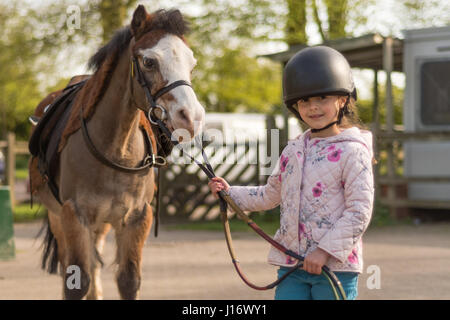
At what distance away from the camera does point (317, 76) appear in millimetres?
2922

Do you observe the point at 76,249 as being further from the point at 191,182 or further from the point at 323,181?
the point at 191,182

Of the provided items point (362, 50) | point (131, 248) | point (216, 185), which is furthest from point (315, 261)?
point (362, 50)

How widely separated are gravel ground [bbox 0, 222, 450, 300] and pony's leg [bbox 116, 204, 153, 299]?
8.2 inches

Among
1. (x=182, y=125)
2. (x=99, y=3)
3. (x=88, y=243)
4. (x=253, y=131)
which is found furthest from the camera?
(x=253, y=131)

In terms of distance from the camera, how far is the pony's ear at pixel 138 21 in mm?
4168

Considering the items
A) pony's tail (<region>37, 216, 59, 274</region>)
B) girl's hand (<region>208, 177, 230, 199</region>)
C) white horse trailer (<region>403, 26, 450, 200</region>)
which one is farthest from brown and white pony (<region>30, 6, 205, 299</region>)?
white horse trailer (<region>403, 26, 450, 200</region>)

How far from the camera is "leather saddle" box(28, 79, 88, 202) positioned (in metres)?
4.94

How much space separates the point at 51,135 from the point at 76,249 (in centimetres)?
124

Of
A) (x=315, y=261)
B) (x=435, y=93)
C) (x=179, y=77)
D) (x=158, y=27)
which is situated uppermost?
(x=435, y=93)

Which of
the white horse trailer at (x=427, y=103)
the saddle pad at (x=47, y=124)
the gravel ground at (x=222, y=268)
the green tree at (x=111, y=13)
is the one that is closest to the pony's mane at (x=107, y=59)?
the saddle pad at (x=47, y=124)
